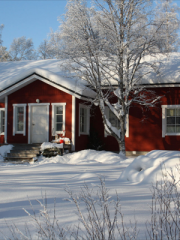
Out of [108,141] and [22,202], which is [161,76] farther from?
[22,202]

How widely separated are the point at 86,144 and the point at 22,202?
33.5 ft

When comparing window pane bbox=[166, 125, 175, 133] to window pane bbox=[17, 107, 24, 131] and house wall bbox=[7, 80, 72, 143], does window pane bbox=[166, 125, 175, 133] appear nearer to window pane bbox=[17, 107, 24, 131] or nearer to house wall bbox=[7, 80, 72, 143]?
house wall bbox=[7, 80, 72, 143]

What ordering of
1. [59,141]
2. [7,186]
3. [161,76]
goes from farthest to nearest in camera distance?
[161,76] → [59,141] → [7,186]

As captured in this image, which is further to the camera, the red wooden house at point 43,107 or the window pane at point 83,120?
the window pane at point 83,120

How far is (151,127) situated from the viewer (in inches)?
554

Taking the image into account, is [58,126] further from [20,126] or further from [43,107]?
[20,126]

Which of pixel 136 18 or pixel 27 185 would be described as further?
pixel 136 18

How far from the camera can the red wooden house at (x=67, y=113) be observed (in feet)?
43.6

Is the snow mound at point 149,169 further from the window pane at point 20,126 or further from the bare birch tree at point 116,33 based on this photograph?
the window pane at point 20,126

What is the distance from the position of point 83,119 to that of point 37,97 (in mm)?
2611

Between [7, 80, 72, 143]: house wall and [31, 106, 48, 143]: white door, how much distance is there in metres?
0.31

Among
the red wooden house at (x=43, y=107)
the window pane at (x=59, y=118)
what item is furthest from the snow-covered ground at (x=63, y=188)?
the window pane at (x=59, y=118)

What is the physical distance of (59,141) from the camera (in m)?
12.8

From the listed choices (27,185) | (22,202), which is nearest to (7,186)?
(27,185)
